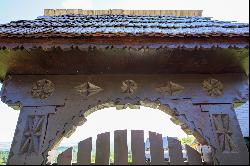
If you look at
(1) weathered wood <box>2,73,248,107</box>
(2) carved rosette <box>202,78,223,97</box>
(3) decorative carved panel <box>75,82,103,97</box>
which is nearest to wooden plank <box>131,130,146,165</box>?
(1) weathered wood <box>2,73,248,107</box>

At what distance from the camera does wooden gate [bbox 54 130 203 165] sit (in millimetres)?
3975

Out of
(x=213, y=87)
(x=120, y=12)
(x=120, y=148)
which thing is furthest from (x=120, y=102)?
(x=120, y=12)

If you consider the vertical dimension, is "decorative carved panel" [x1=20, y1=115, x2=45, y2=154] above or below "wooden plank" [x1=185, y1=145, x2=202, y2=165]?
above

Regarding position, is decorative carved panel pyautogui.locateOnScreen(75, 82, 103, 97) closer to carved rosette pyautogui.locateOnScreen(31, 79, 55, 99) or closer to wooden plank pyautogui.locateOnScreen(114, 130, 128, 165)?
carved rosette pyautogui.locateOnScreen(31, 79, 55, 99)

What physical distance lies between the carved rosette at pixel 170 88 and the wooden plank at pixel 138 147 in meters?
1.04

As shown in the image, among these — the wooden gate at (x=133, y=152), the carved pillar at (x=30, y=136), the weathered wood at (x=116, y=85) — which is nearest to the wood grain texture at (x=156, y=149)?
the wooden gate at (x=133, y=152)

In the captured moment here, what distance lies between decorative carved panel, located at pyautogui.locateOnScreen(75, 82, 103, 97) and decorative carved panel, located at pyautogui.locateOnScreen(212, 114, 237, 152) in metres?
2.17

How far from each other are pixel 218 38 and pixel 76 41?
7.71 feet

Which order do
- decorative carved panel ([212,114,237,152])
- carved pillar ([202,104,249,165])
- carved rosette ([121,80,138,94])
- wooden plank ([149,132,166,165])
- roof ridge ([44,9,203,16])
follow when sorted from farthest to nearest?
roof ridge ([44,9,203,16]) → carved rosette ([121,80,138,94]) → decorative carved panel ([212,114,237,152]) → carved pillar ([202,104,249,165]) → wooden plank ([149,132,166,165])

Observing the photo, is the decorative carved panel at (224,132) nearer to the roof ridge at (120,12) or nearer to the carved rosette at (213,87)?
the carved rosette at (213,87)

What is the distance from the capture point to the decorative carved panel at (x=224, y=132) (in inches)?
165

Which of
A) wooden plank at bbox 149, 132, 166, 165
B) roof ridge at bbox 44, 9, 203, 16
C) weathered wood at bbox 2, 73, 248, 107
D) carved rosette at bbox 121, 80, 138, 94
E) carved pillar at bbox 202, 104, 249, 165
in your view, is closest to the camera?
wooden plank at bbox 149, 132, 166, 165

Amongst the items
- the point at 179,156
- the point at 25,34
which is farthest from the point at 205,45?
the point at 25,34

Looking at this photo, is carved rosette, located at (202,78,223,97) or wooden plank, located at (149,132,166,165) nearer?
wooden plank, located at (149,132,166,165)
